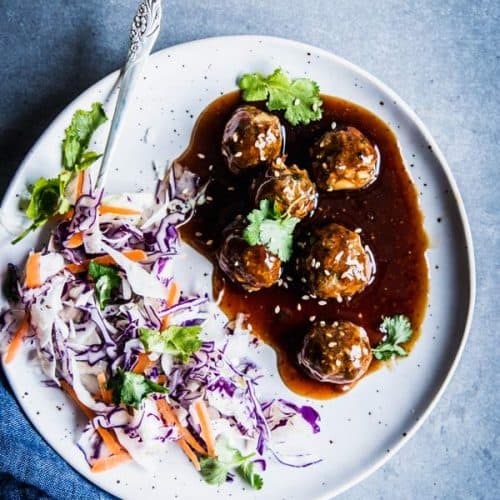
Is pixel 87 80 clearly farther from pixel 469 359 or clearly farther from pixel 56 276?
pixel 469 359

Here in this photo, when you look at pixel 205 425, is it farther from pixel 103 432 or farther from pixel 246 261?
pixel 246 261

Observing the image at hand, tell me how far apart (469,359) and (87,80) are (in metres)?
2.52

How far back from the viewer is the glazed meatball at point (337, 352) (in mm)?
3383

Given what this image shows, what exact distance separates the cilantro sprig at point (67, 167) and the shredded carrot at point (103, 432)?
79cm

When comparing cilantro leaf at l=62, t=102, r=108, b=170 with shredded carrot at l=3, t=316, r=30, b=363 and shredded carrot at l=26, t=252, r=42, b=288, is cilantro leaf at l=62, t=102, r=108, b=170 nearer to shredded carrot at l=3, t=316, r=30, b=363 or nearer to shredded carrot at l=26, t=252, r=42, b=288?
shredded carrot at l=26, t=252, r=42, b=288

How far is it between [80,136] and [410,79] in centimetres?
175

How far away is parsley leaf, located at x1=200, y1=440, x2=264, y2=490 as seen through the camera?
3.50 meters

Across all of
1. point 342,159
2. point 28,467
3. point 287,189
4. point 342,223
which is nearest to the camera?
point 287,189

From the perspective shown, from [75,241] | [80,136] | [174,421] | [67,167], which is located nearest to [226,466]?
[174,421]

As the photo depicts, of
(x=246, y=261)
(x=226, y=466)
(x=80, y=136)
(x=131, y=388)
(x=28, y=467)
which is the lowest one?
(x=28, y=467)

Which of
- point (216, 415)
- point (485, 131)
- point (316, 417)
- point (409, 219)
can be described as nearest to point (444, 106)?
point (485, 131)

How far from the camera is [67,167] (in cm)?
345

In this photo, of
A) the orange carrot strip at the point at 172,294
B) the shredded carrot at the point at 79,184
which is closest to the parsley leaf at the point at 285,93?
the shredded carrot at the point at 79,184

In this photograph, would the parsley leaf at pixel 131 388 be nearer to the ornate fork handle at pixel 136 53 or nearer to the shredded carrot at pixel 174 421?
the shredded carrot at pixel 174 421
